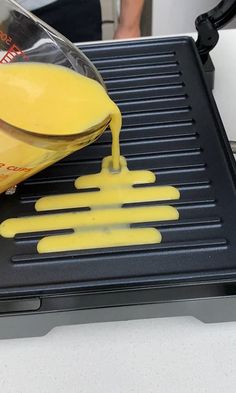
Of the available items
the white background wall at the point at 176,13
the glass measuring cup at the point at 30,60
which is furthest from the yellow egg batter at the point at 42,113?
the white background wall at the point at 176,13

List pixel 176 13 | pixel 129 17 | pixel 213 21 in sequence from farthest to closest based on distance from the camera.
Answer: pixel 176 13, pixel 129 17, pixel 213 21

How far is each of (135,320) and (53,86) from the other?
0.23 meters

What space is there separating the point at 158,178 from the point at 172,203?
0.04 metres

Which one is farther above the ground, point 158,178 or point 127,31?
point 127,31

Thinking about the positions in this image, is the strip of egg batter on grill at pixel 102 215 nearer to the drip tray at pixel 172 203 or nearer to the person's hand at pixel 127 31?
the drip tray at pixel 172 203

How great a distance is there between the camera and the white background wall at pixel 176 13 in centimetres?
Result: 144

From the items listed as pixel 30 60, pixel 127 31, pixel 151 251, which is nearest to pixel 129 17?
pixel 127 31

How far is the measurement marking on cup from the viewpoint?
1.87 ft

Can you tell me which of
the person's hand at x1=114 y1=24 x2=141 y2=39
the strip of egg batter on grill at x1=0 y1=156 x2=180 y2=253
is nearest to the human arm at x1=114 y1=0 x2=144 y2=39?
the person's hand at x1=114 y1=24 x2=141 y2=39

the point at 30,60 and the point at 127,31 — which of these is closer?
the point at 30,60

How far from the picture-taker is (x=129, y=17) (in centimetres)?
123

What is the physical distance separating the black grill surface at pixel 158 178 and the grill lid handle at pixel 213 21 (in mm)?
29

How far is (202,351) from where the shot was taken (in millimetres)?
533

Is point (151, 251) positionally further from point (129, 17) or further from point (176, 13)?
point (176, 13)
